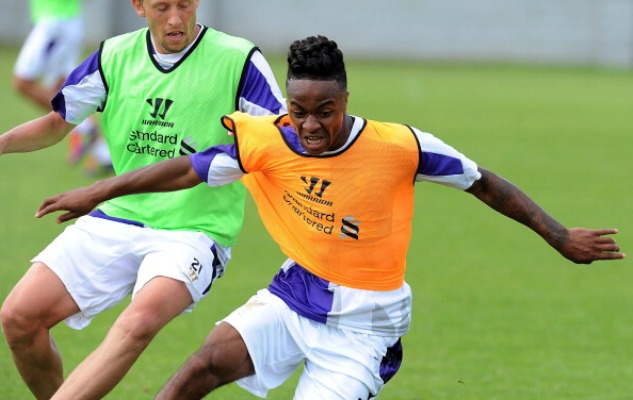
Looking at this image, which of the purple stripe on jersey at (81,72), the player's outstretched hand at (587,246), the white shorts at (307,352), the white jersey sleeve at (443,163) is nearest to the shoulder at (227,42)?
the purple stripe on jersey at (81,72)

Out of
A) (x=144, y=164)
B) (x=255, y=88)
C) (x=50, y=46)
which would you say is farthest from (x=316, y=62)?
(x=50, y=46)

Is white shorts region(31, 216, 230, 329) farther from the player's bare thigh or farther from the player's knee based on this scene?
the player's knee

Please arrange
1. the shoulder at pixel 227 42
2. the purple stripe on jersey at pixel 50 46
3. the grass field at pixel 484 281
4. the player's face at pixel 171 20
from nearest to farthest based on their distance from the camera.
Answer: the player's face at pixel 171 20
the shoulder at pixel 227 42
the grass field at pixel 484 281
the purple stripe on jersey at pixel 50 46

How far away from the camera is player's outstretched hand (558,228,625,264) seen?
533 centimetres

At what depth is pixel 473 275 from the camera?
1012 centimetres

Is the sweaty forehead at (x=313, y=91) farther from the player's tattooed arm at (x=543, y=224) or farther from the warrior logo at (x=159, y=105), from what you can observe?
the warrior logo at (x=159, y=105)

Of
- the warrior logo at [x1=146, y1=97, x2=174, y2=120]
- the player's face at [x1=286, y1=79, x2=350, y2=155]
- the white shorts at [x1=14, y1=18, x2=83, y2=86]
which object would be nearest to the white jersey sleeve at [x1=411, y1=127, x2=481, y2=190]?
the player's face at [x1=286, y1=79, x2=350, y2=155]

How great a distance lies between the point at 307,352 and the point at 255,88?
133 cm

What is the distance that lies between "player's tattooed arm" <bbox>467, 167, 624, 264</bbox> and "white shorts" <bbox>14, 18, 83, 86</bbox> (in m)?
10.0

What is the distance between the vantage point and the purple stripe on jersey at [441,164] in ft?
17.2

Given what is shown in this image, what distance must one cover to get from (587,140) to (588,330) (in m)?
11.3

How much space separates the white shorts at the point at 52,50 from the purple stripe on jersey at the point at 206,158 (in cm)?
954

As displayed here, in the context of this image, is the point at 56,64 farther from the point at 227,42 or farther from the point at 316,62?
the point at 316,62

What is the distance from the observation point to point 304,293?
17.6 ft
